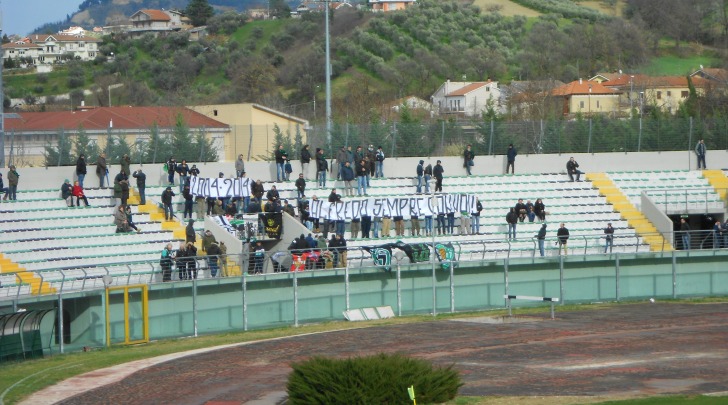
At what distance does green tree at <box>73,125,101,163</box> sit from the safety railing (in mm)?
10640

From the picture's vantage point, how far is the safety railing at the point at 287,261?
1265 inches

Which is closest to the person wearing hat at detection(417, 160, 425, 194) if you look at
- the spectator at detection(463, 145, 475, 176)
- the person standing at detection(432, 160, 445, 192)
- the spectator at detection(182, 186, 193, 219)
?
the person standing at detection(432, 160, 445, 192)

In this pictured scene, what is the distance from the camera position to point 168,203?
4306 centimetres

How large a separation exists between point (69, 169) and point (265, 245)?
824cm

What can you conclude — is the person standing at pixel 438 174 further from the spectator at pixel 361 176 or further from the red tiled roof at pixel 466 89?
the red tiled roof at pixel 466 89

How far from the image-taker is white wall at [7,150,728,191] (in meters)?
44.6

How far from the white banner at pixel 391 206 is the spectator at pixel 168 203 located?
495cm

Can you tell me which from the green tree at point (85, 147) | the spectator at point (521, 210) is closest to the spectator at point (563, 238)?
the spectator at point (521, 210)

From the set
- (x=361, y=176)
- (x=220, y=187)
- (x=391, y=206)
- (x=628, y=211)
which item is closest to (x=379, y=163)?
(x=361, y=176)

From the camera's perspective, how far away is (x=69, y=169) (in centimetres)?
4488

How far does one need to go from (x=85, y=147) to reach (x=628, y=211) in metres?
21.3

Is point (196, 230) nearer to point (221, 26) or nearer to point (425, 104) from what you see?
point (425, 104)

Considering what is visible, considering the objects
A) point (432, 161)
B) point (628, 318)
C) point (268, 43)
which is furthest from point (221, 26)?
point (628, 318)

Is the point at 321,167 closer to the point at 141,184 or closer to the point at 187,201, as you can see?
the point at 187,201
